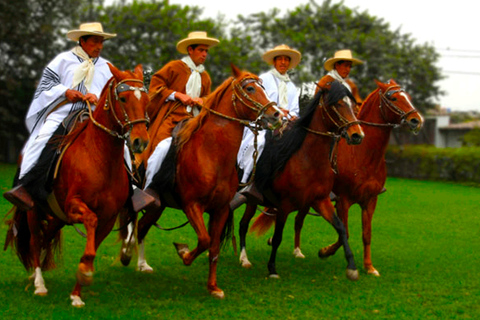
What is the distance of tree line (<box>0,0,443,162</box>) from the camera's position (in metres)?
33.2

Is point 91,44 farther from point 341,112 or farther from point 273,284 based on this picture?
point 273,284

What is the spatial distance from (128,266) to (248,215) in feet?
7.19

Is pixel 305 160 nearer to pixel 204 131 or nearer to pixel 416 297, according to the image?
pixel 204 131

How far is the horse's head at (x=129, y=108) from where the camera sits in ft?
22.7

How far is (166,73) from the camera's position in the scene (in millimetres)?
9898

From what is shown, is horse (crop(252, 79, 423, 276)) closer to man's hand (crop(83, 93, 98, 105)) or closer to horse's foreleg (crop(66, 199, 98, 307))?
man's hand (crop(83, 93, 98, 105))

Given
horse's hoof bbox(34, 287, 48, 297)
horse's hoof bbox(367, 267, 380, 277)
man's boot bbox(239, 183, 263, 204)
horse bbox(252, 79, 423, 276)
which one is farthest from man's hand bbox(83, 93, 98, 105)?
horse's hoof bbox(367, 267, 380, 277)

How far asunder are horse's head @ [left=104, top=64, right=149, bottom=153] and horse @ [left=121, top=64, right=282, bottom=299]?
141cm

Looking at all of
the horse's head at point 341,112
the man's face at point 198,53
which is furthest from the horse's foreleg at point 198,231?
the man's face at point 198,53

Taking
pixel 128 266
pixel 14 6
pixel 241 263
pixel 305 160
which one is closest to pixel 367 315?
pixel 305 160

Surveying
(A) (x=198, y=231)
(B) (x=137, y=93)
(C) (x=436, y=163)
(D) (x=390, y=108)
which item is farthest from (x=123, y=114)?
(C) (x=436, y=163)

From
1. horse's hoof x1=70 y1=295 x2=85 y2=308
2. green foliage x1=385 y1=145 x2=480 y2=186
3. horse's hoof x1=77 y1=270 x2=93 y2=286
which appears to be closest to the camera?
horse's hoof x1=77 y1=270 x2=93 y2=286

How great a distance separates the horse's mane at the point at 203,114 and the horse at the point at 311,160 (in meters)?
1.49

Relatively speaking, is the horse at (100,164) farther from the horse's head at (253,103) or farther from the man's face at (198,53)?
the man's face at (198,53)
